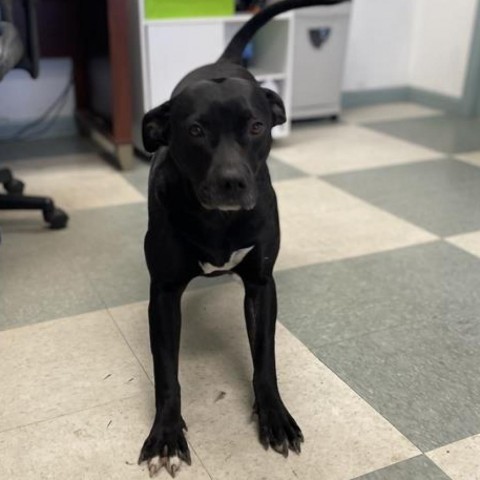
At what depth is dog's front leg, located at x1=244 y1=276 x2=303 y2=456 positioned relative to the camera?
1069 mm

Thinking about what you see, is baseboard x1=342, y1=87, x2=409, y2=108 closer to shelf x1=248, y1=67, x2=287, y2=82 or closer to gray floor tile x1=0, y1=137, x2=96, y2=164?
shelf x1=248, y1=67, x2=287, y2=82

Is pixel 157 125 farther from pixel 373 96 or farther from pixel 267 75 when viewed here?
pixel 373 96

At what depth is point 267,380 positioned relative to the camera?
3.73ft

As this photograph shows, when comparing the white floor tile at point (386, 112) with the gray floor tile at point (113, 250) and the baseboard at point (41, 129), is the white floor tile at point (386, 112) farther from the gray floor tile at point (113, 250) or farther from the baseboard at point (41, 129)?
the gray floor tile at point (113, 250)

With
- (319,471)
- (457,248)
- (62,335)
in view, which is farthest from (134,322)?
(457,248)

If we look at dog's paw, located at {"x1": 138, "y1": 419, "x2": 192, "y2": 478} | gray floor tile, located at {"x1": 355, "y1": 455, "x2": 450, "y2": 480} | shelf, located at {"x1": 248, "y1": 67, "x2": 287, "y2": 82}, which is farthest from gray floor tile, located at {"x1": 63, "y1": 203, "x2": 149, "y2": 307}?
shelf, located at {"x1": 248, "y1": 67, "x2": 287, "y2": 82}

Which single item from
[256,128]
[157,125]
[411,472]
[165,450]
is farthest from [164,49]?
[411,472]

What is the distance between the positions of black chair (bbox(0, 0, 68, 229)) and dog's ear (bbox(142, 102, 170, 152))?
76 centimetres

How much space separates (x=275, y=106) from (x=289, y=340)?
54 centimetres

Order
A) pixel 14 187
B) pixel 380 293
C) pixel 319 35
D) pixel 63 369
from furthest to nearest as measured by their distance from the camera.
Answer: pixel 319 35
pixel 14 187
pixel 380 293
pixel 63 369

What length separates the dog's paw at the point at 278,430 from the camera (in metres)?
1.06

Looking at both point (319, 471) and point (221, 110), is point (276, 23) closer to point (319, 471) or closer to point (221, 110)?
point (221, 110)

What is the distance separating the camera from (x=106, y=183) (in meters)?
2.39

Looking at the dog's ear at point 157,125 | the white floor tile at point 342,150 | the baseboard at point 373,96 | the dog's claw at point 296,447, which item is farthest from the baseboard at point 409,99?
the dog's claw at point 296,447
